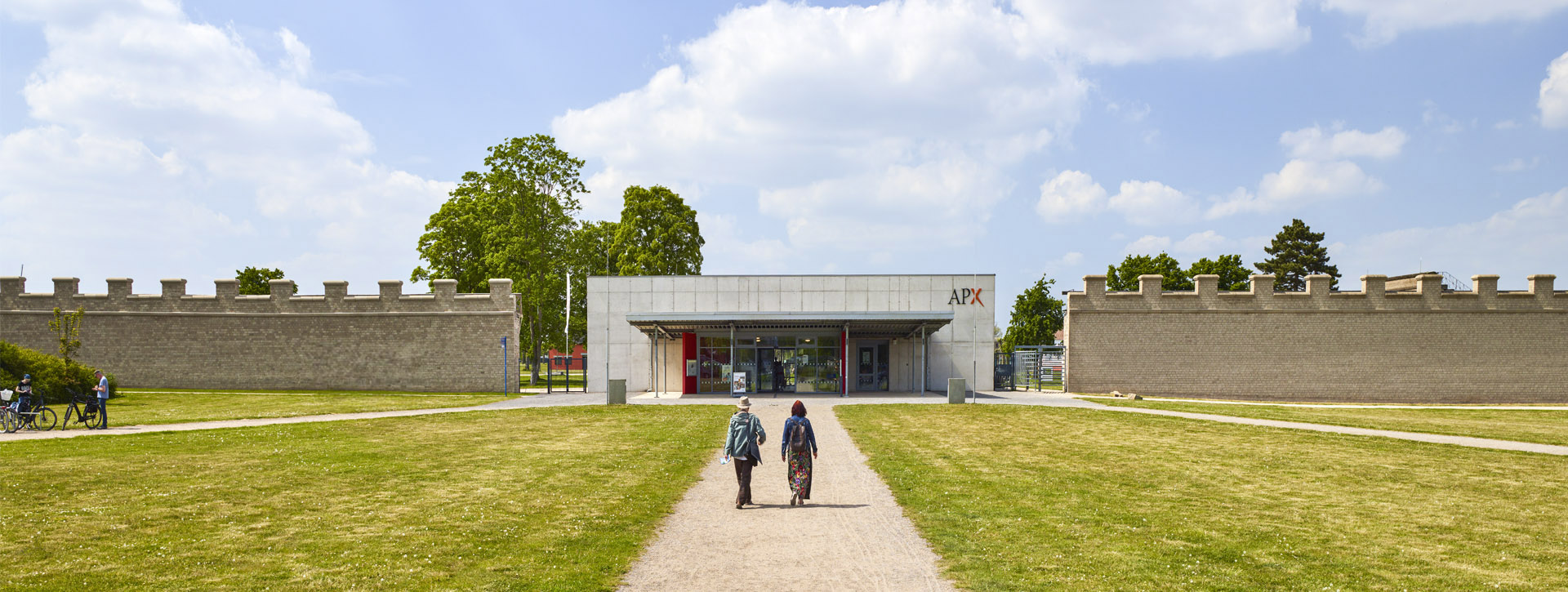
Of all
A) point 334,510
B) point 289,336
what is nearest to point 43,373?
point 289,336

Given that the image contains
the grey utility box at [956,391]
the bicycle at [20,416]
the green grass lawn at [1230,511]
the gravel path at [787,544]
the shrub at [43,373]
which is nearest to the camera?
the gravel path at [787,544]

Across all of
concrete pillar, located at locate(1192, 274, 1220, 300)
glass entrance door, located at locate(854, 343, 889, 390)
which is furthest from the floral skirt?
concrete pillar, located at locate(1192, 274, 1220, 300)

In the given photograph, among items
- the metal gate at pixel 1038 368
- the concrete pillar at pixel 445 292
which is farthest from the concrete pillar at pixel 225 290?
the metal gate at pixel 1038 368

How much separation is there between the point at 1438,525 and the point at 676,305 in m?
32.2

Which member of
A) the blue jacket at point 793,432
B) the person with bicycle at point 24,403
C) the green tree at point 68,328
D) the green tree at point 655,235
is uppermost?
the green tree at point 655,235

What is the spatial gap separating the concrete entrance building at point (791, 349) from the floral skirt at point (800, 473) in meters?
26.7

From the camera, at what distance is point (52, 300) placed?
1563 inches

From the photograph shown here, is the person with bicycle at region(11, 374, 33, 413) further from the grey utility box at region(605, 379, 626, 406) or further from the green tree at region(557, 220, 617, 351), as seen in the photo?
the green tree at region(557, 220, 617, 351)

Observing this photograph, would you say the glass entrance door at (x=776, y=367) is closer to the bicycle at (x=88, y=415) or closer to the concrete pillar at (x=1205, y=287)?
the concrete pillar at (x=1205, y=287)

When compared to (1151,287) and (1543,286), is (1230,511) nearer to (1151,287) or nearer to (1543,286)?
(1151,287)

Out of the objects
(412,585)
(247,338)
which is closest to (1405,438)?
(412,585)

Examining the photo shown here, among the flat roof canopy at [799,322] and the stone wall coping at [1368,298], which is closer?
the flat roof canopy at [799,322]

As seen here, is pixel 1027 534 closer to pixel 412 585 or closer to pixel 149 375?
pixel 412 585

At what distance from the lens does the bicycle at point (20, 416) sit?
20.3 meters
